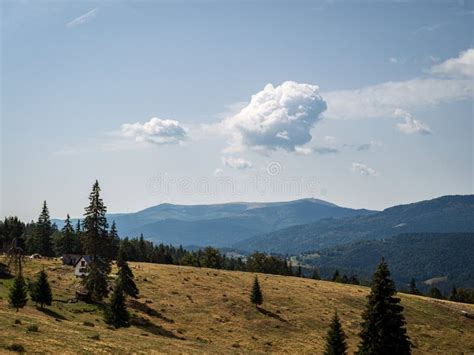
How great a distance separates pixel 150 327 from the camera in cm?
5719

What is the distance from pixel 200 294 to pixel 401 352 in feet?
143

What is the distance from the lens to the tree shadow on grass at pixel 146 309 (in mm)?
63463

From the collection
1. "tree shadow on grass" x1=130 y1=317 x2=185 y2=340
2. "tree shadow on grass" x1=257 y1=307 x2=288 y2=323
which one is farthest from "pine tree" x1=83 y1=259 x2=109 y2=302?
"tree shadow on grass" x1=257 y1=307 x2=288 y2=323

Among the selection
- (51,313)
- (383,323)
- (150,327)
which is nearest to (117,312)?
(150,327)

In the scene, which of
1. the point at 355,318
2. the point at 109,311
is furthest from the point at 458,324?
the point at 109,311

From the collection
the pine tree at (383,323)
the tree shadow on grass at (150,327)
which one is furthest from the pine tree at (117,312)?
the pine tree at (383,323)

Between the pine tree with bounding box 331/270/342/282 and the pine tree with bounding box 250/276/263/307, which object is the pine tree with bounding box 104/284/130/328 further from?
the pine tree with bounding box 331/270/342/282

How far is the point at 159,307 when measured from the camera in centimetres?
6800

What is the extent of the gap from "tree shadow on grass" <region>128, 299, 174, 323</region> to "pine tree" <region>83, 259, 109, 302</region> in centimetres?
441

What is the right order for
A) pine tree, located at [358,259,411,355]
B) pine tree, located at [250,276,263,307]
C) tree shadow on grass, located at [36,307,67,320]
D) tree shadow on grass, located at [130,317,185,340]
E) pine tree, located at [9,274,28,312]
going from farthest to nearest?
pine tree, located at [250,276,263,307] < tree shadow on grass, located at [130,317,185,340] < tree shadow on grass, located at [36,307,67,320] < pine tree, located at [9,274,28,312] < pine tree, located at [358,259,411,355]

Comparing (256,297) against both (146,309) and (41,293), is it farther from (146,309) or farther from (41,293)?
(41,293)

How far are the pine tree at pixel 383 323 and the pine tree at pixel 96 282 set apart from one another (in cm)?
3987

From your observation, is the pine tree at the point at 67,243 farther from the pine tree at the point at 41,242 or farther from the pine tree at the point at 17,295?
the pine tree at the point at 17,295

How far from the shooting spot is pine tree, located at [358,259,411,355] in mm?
41625
